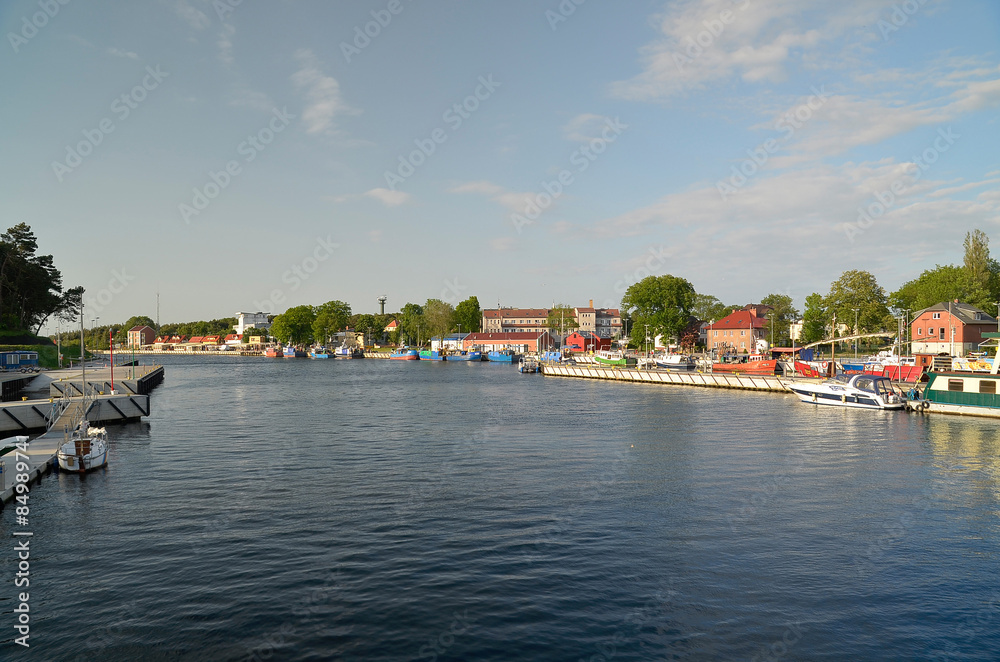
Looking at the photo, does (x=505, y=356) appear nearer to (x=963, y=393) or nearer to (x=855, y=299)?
(x=855, y=299)

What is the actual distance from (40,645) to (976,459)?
132ft

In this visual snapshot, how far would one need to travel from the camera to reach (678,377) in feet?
277

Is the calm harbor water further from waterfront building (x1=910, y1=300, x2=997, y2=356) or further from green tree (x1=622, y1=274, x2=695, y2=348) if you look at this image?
green tree (x1=622, y1=274, x2=695, y2=348)

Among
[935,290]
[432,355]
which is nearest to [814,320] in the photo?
[935,290]

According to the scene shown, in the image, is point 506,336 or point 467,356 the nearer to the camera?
point 467,356

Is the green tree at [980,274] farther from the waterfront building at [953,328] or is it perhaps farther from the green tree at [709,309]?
the green tree at [709,309]

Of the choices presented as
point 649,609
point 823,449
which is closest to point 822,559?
point 649,609

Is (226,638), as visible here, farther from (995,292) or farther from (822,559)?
(995,292)

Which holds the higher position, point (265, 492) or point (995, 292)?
point (995, 292)

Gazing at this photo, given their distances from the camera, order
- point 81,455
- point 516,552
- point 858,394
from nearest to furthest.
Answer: point 516,552 → point 81,455 → point 858,394

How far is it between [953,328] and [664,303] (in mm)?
57659

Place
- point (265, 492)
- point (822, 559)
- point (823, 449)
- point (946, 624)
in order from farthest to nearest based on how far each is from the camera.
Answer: point (823, 449), point (265, 492), point (822, 559), point (946, 624)

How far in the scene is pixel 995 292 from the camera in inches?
4171

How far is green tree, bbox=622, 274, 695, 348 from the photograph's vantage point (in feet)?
429
